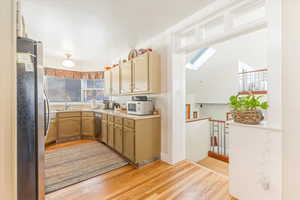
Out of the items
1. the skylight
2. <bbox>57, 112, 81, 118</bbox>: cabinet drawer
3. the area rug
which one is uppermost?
the skylight

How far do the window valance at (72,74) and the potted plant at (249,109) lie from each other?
14.6ft

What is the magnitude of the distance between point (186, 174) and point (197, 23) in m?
2.44

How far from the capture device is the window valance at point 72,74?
4.30 meters

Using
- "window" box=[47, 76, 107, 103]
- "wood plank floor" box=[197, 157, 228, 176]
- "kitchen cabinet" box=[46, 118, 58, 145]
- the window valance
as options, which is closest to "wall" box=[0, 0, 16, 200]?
"kitchen cabinet" box=[46, 118, 58, 145]

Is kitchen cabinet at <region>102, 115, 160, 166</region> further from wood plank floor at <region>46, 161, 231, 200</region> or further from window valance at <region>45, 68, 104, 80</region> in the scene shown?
window valance at <region>45, 68, 104, 80</region>

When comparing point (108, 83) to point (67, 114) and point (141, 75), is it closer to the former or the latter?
point (67, 114)

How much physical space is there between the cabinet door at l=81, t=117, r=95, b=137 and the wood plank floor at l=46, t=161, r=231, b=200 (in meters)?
2.18

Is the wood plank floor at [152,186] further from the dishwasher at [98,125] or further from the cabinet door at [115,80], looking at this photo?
the cabinet door at [115,80]

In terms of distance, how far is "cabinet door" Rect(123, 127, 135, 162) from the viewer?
2.46m

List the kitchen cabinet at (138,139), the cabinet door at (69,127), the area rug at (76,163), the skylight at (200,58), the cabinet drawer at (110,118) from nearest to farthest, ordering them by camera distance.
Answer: the area rug at (76,163)
the kitchen cabinet at (138,139)
the cabinet drawer at (110,118)
the cabinet door at (69,127)
the skylight at (200,58)

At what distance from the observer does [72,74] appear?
473 centimetres

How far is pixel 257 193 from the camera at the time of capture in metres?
1.50

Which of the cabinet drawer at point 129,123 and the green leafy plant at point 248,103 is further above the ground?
the green leafy plant at point 248,103

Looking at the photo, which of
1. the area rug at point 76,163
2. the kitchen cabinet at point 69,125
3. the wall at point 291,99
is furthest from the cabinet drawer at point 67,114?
the wall at point 291,99
